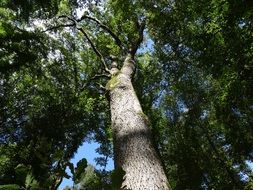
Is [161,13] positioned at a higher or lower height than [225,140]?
higher

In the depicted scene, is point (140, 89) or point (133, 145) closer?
point (133, 145)

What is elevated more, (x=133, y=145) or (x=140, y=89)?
(x=140, y=89)

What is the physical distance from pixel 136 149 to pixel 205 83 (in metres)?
16.9

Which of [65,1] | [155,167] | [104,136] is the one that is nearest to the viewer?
[155,167]

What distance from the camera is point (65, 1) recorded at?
18.3m

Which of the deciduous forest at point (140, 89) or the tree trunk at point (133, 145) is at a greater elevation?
the deciduous forest at point (140, 89)

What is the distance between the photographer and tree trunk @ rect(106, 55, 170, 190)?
13.9ft

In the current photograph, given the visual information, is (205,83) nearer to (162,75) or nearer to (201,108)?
(201,108)

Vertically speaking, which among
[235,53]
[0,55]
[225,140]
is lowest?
[235,53]

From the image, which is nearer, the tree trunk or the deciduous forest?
the tree trunk

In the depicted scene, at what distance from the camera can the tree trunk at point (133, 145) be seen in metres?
4.23

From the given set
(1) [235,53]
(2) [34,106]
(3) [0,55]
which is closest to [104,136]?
(2) [34,106]

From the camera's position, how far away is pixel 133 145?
196 inches

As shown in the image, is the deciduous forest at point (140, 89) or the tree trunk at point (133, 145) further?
the deciduous forest at point (140, 89)
